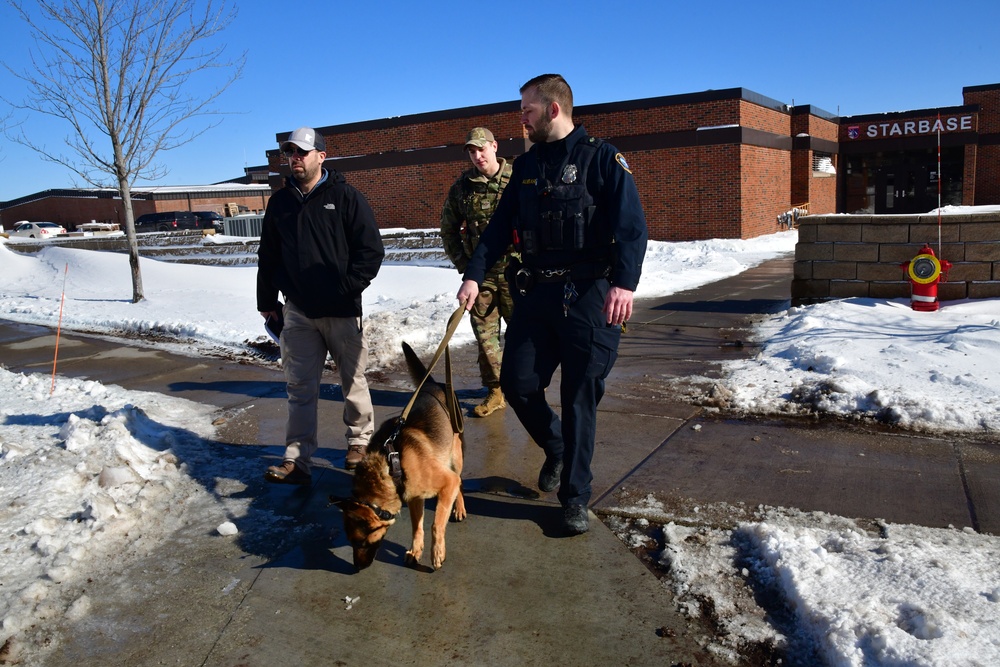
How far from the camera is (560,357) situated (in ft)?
12.4

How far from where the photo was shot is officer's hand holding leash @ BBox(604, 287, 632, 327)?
3406 mm

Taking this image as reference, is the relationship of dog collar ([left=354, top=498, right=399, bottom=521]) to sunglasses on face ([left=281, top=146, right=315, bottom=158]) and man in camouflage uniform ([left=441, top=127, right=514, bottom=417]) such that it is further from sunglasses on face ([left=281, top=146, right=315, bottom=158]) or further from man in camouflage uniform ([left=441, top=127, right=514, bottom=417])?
man in camouflage uniform ([left=441, top=127, right=514, bottom=417])

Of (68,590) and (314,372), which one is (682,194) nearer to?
(314,372)

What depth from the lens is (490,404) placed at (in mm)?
5832

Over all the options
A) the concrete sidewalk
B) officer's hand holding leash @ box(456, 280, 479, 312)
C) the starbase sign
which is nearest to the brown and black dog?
the concrete sidewalk

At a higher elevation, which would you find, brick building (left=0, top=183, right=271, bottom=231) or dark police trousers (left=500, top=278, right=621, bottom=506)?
brick building (left=0, top=183, right=271, bottom=231)

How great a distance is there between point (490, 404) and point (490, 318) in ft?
2.22

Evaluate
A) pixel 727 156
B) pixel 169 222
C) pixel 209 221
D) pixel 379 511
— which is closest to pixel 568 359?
pixel 379 511

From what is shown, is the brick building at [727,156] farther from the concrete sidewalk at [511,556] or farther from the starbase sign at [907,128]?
the concrete sidewalk at [511,556]

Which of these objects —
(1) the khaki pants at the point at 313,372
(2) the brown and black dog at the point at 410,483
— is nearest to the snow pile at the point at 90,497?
(1) the khaki pants at the point at 313,372

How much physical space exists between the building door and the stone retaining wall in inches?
1195

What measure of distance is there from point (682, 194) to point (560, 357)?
22231 millimetres

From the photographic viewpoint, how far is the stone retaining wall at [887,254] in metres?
8.18

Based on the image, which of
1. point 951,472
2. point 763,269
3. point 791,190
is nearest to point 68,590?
point 951,472
